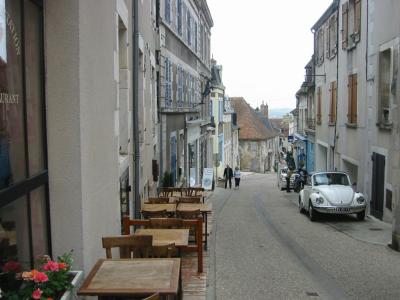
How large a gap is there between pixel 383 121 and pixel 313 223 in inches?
145

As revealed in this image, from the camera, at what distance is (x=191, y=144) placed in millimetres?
27125

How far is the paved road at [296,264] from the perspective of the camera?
8234 millimetres

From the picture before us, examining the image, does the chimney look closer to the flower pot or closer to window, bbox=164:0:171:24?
window, bbox=164:0:171:24

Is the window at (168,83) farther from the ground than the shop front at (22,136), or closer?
farther from the ground

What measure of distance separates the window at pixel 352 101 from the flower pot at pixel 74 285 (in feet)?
57.2

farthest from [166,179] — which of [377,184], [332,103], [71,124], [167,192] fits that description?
[71,124]

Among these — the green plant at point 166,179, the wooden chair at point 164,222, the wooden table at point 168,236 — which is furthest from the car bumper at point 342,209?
the wooden table at point 168,236

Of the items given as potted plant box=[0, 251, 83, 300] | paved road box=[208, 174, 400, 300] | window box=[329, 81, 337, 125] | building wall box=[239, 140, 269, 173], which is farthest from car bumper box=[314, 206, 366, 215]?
building wall box=[239, 140, 269, 173]

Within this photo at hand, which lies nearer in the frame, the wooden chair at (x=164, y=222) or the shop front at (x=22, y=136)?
the shop front at (x=22, y=136)

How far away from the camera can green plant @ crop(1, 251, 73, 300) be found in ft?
12.1

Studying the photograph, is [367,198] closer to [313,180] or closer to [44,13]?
[313,180]

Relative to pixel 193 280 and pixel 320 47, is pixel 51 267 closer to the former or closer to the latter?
pixel 193 280

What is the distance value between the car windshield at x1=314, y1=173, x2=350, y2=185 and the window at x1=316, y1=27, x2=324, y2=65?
12776mm

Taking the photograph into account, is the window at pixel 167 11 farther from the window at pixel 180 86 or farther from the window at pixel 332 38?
the window at pixel 332 38
